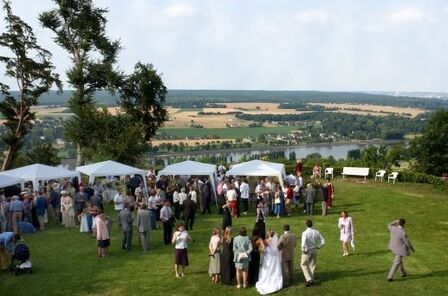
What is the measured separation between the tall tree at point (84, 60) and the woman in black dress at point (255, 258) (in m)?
23.8

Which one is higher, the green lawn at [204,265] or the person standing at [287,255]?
the person standing at [287,255]

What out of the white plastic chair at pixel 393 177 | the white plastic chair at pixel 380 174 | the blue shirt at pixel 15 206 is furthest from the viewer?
the white plastic chair at pixel 380 174

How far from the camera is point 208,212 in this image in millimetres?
20422

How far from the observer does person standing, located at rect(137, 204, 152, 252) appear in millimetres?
14047

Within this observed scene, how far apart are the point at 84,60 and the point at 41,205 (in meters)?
17.7

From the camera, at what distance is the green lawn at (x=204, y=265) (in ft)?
37.4

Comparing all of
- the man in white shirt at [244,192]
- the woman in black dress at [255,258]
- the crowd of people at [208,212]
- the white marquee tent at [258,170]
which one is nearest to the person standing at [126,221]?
the crowd of people at [208,212]

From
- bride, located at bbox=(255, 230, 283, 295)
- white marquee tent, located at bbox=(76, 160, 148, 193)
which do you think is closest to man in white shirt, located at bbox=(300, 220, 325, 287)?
bride, located at bbox=(255, 230, 283, 295)

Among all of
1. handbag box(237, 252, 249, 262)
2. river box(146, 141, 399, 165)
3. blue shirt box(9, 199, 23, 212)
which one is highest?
handbag box(237, 252, 249, 262)

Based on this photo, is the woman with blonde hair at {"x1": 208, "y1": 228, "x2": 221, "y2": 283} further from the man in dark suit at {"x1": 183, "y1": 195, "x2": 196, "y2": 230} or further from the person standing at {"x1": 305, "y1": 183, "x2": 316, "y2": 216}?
the person standing at {"x1": 305, "y1": 183, "x2": 316, "y2": 216}

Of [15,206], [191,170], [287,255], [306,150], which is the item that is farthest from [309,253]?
[306,150]

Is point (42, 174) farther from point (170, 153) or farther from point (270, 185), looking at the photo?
point (170, 153)

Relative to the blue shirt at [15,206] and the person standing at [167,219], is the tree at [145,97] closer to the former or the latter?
the blue shirt at [15,206]

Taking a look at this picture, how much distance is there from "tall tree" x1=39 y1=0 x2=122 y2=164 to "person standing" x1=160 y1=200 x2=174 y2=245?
19.6 m
